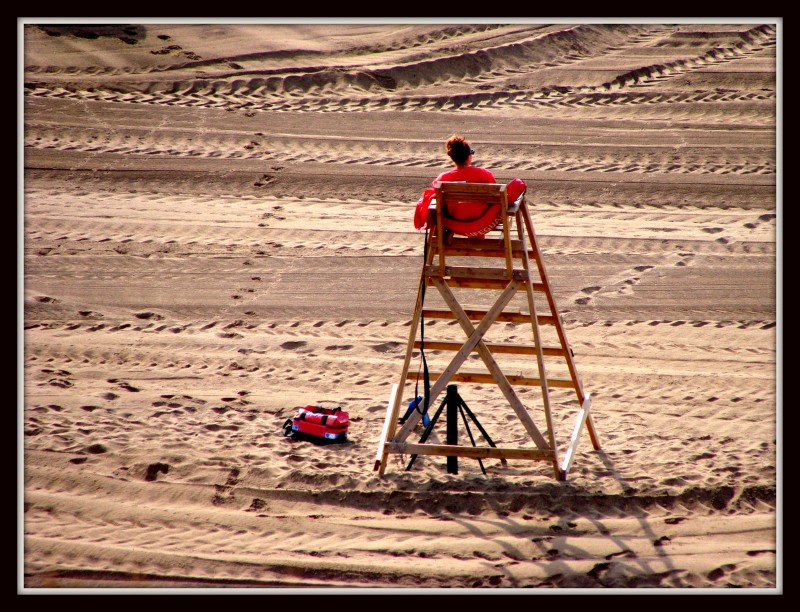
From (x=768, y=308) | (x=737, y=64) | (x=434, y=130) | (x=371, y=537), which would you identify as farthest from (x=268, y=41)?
(x=371, y=537)

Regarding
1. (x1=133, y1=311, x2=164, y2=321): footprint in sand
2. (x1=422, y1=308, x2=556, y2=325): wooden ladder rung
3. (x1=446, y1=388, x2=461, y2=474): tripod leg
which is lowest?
(x1=446, y1=388, x2=461, y2=474): tripod leg

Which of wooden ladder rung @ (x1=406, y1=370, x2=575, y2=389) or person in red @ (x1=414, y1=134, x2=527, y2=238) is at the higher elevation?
person in red @ (x1=414, y1=134, x2=527, y2=238)

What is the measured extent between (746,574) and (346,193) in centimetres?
797

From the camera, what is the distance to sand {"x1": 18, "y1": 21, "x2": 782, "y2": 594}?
568cm

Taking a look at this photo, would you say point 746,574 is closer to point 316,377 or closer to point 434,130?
point 316,377

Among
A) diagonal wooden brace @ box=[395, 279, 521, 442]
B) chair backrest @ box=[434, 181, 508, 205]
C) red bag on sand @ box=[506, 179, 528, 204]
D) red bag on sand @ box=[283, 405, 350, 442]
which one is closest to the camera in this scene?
chair backrest @ box=[434, 181, 508, 205]

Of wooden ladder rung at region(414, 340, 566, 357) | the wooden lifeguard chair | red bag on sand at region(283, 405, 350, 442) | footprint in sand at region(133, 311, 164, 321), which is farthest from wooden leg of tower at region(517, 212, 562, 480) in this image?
footprint in sand at region(133, 311, 164, 321)

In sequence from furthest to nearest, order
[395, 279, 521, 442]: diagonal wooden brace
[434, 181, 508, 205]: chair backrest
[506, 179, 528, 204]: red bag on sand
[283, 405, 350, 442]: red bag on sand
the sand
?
[283, 405, 350, 442]: red bag on sand
[395, 279, 521, 442]: diagonal wooden brace
[506, 179, 528, 204]: red bag on sand
[434, 181, 508, 205]: chair backrest
the sand

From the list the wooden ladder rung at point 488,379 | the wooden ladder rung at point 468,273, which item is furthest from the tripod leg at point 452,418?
the wooden ladder rung at point 468,273

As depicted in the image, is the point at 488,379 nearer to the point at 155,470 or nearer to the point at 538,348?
the point at 538,348

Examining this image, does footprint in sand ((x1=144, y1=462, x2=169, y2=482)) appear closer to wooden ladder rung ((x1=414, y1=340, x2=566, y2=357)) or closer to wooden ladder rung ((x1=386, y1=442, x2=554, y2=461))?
wooden ladder rung ((x1=386, y1=442, x2=554, y2=461))

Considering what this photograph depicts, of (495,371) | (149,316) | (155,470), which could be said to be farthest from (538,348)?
(149,316)

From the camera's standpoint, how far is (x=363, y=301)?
986 centimetres

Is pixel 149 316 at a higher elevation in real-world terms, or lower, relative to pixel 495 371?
higher
